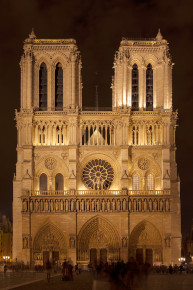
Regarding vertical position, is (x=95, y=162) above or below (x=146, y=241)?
above

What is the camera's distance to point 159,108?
190 feet

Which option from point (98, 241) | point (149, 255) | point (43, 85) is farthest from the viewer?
point (43, 85)

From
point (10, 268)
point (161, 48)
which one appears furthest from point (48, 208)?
point (161, 48)

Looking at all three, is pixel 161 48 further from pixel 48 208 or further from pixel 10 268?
pixel 10 268

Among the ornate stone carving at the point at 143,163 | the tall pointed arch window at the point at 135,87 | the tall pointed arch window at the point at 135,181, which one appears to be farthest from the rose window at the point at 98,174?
the tall pointed arch window at the point at 135,87

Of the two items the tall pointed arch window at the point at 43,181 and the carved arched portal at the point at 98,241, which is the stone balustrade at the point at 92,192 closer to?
the tall pointed arch window at the point at 43,181

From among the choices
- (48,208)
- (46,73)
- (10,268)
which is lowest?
(10,268)

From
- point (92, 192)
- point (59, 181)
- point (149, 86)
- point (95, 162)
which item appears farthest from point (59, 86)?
point (92, 192)

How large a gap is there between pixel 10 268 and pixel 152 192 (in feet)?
46.2

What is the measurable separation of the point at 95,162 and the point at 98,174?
3.77ft

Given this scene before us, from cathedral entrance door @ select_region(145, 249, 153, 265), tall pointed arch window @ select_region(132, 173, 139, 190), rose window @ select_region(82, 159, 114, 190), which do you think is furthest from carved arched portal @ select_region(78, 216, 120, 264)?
tall pointed arch window @ select_region(132, 173, 139, 190)

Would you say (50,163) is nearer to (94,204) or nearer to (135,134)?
(94,204)

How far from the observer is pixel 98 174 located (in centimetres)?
5688

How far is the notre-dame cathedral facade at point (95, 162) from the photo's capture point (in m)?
54.9
